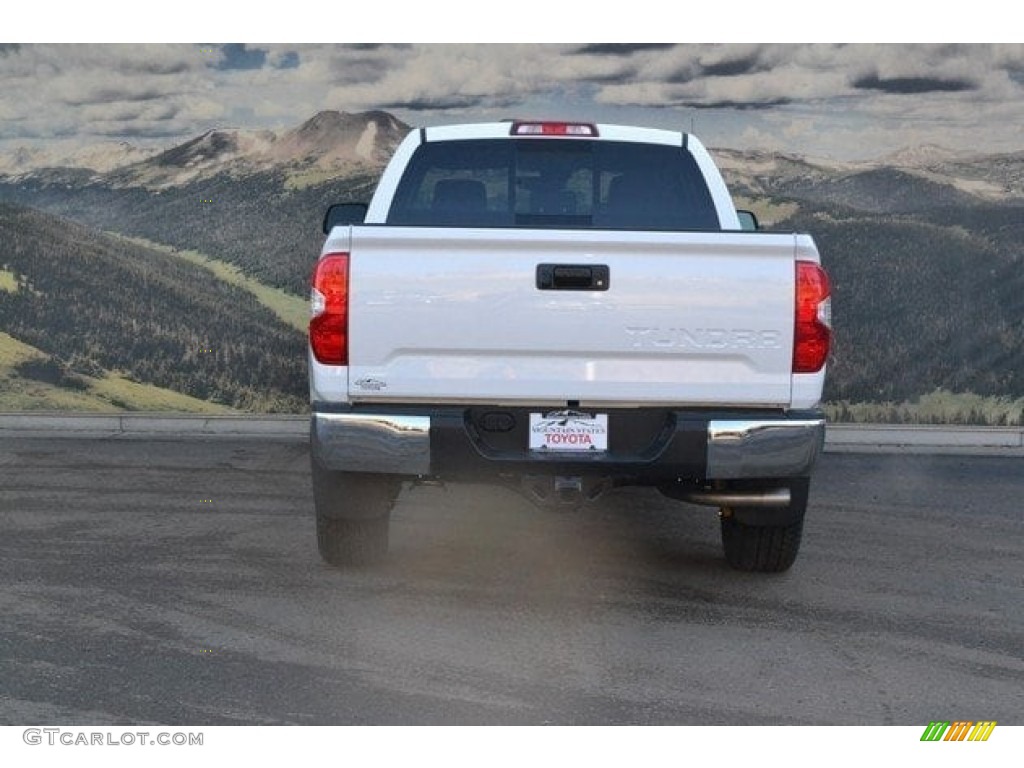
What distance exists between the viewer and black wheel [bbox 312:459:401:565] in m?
6.80

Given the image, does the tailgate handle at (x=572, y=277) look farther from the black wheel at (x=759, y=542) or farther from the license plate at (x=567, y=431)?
the black wheel at (x=759, y=542)

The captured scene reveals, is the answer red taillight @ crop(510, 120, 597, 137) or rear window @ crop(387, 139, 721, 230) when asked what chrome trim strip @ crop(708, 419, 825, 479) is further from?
red taillight @ crop(510, 120, 597, 137)

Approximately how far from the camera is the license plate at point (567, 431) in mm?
6387

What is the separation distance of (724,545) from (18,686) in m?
3.46

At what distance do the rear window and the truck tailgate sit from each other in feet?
5.05

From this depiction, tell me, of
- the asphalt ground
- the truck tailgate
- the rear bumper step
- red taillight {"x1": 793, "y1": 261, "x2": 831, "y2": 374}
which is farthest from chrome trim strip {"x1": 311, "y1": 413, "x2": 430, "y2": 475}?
red taillight {"x1": 793, "y1": 261, "x2": 831, "y2": 374}

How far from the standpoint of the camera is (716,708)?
17.6 ft

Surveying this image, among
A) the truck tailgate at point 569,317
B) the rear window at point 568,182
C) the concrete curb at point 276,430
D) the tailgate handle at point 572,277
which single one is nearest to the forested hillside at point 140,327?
the concrete curb at point 276,430

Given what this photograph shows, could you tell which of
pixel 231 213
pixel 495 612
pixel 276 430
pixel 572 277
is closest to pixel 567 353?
pixel 572 277

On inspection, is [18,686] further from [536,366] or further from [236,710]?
[536,366]

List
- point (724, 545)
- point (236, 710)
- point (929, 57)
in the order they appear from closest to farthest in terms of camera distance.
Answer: point (236, 710), point (724, 545), point (929, 57)

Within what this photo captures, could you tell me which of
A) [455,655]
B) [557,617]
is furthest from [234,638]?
[557,617]
